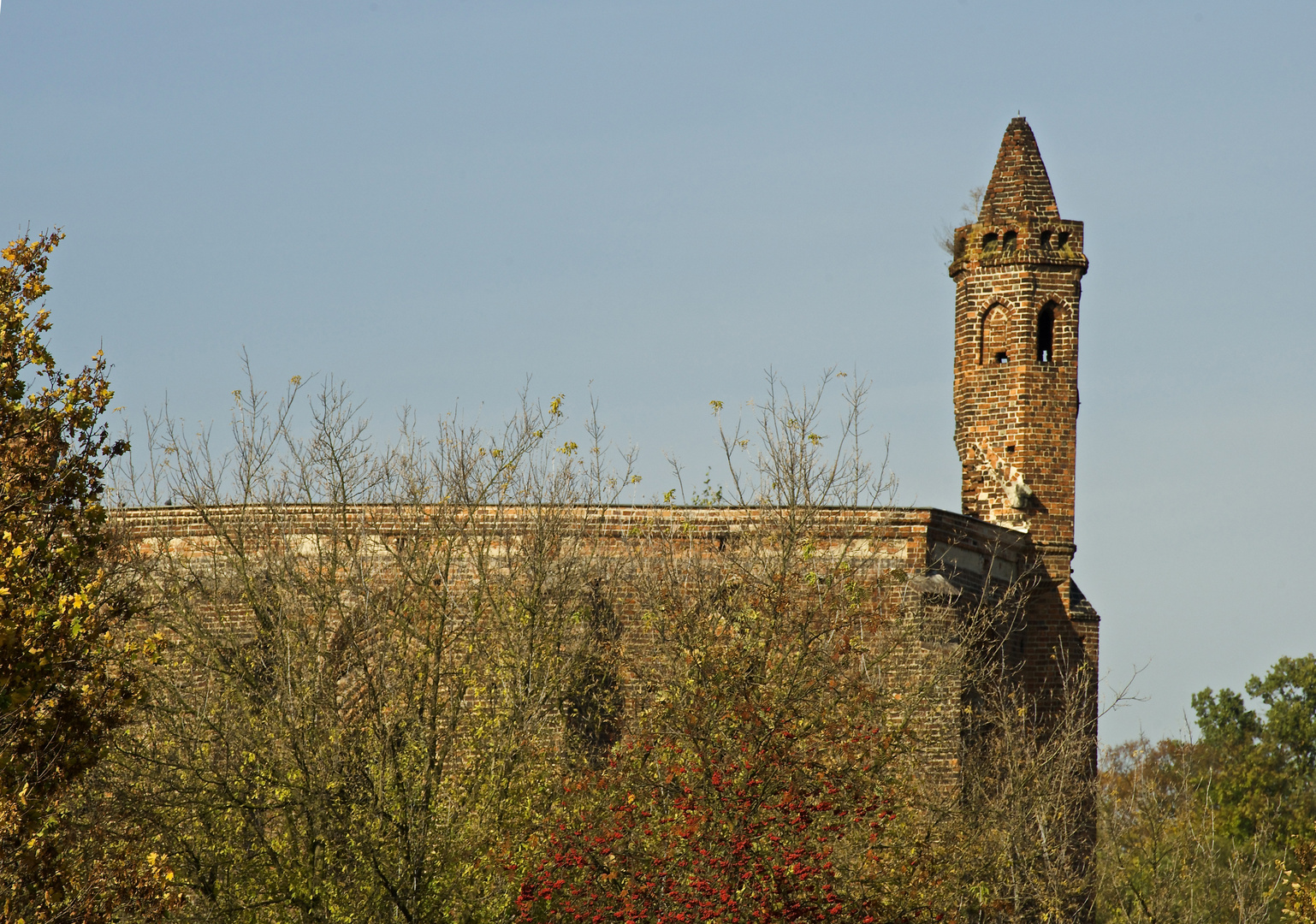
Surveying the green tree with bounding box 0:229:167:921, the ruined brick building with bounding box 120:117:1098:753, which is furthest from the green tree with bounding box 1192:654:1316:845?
the green tree with bounding box 0:229:167:921

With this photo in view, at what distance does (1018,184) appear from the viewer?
75.9 feet

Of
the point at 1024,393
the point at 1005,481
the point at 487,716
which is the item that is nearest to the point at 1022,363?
the point at 1024,393

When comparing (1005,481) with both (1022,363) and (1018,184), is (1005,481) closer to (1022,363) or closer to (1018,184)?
(1022,363)

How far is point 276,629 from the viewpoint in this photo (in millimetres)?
14914

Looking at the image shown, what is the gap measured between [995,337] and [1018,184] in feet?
7.93

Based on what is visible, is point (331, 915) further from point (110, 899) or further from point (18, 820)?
point (18, 820)

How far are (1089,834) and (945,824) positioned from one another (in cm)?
479

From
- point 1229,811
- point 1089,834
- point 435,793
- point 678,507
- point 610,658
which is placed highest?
point 678,507

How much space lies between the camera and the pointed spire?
902 inches

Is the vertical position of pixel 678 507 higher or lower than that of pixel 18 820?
higher

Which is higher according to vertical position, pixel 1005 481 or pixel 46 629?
pixel 1005 481

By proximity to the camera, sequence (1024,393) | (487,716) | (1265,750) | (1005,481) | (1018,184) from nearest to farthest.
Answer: (487,716) < (1005,481) < (1024,393) < (1018,184) < (1265,750)

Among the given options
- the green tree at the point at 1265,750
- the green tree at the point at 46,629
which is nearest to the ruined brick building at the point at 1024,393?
the green tree at the point at 46,629

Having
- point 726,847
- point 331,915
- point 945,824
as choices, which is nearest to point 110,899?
point 331,915
